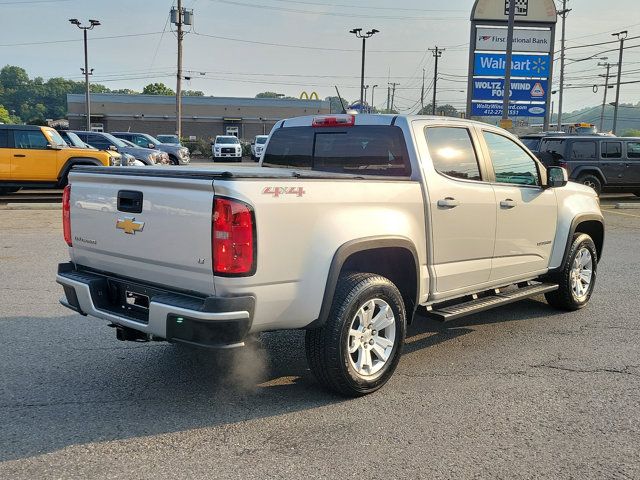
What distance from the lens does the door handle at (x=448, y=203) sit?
466 centimetres

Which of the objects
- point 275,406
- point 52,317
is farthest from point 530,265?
point 52,317

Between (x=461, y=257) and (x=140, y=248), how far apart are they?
250cm

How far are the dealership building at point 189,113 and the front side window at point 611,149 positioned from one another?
52.4 m

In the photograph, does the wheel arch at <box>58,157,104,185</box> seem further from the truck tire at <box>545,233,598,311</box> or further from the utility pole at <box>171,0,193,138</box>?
the utility pole at <box>171,0,193,138</box>

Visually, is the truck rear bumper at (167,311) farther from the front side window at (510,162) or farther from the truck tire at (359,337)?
the front side window at (510,162)

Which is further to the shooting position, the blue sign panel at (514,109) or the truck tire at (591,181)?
the blue sign panel at (514,109)

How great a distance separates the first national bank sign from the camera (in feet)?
73.9

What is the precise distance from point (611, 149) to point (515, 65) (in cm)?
628

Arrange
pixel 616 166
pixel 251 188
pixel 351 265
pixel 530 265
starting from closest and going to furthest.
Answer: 1. pixel 251 188
2. pixel 351 265
3. pixel 530 265
4. pixel 616 166

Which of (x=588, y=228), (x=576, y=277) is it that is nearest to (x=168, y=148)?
(x=588, y=228)

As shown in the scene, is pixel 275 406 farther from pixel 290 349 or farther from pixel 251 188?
pixel 251 188

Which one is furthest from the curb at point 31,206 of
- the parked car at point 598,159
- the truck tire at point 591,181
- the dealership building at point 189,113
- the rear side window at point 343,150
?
the dealership building at point 189,113

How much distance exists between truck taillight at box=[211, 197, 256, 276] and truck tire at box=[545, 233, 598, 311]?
402 centimetres

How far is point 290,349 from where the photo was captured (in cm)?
522
